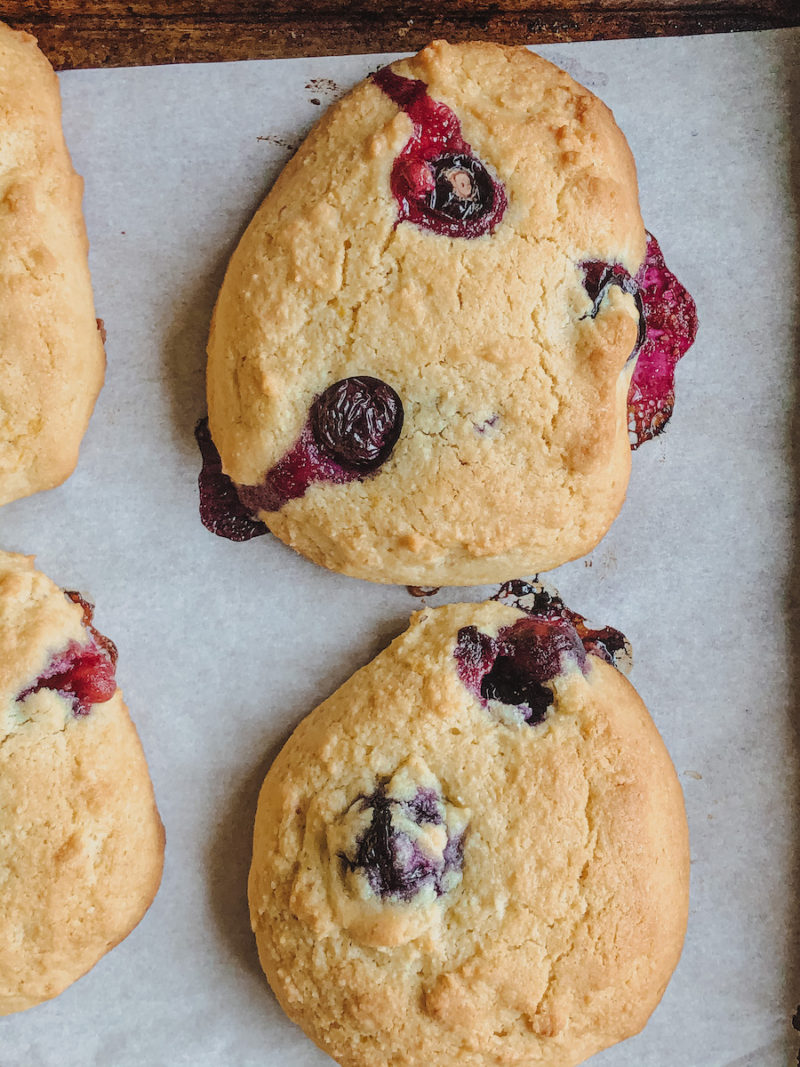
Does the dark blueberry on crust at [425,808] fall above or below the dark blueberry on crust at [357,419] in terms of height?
below

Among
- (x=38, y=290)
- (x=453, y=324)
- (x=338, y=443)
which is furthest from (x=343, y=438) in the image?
(x=38, y=290)

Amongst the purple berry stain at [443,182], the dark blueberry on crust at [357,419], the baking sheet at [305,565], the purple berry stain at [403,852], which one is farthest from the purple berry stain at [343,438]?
the purple berry stain at [403,852]

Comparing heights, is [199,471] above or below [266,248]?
below

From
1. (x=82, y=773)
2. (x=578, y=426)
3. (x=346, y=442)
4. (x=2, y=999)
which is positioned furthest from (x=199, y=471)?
(x=2, y=999)

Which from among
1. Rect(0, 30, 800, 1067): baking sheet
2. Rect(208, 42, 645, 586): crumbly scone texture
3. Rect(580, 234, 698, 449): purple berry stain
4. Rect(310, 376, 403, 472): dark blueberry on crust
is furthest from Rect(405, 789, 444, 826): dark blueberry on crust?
Rect(580, 234, 698, 449): purple berry stain

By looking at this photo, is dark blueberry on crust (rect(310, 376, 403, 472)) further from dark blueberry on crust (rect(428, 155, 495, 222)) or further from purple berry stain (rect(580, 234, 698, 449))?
purple berry stain (rect(580, 234, 698, 449))

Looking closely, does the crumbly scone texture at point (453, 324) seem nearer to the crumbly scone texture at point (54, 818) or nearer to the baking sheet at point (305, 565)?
the baking sheet at point (305, 565)

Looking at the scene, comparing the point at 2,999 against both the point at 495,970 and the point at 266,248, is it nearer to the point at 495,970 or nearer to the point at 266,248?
the point at 495,970
